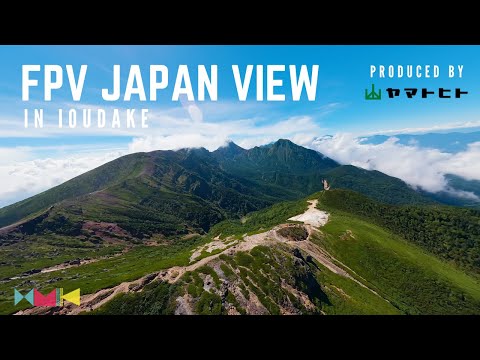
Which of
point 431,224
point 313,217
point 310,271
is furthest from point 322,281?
point 431,224

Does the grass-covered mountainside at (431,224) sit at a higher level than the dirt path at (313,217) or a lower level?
lower

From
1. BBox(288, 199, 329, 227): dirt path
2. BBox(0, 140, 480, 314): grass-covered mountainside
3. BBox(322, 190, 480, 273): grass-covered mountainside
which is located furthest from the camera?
BBox(322, 190, 480, 273): grass-covered mountainside

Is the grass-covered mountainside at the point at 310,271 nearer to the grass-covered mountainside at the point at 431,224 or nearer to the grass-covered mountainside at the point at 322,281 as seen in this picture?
the grass-covered mountainside at the point at 322,281

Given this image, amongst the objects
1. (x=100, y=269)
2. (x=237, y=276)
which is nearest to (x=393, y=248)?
(x=237, y=276)

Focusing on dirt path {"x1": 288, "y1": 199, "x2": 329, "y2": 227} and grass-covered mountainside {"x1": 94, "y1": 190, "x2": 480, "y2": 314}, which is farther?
dirt path {"x1": 288, "y1": 199, "x2": 329, "y2": 227}

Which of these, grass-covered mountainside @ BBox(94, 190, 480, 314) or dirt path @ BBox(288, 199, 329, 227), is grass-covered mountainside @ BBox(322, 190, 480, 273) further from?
dirt path @ BBox(288, 199, 329, 227)

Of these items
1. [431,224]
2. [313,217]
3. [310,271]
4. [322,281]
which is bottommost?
[431,224]

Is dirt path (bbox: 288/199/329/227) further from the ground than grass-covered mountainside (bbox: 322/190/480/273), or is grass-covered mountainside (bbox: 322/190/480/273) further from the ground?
dirt path (bbox: 288/199/329/227)

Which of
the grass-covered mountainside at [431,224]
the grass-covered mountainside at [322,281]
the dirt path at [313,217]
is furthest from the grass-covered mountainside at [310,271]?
the dirt path at [313,217]

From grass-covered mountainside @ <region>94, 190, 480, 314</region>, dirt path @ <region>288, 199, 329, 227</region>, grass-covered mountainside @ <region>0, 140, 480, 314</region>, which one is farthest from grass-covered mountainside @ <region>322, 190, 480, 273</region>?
dirt path @ <region>288, 199, 329, 227</region>

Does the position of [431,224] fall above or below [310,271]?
below

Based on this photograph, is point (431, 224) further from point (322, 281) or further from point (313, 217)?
point (322, 281)

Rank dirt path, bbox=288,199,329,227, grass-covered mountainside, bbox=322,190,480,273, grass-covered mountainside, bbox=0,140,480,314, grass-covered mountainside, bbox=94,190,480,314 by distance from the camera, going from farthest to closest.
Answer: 1. grass-covered mountainside, bbox=322,190,480,273
2. dirt path, bbox=288,199,329,227
3. grass-covered mountainside, bbox=0,140,480,314
4. grass-covered mountainside, bbox=94,190,480,314
